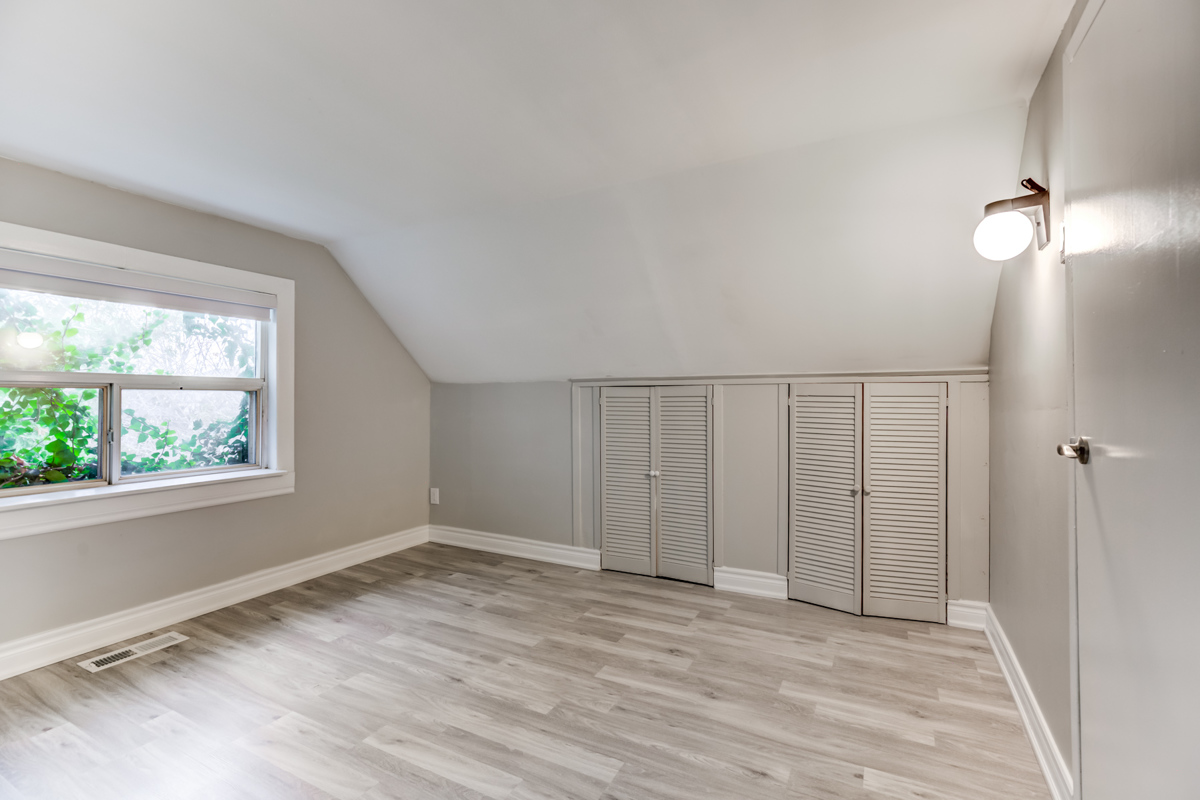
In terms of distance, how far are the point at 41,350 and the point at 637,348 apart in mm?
2854

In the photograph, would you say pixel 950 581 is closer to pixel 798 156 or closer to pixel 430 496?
pixel 798 156

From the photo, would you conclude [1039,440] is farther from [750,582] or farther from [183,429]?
[183,429]

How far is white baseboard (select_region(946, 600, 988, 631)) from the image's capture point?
274 centimetres

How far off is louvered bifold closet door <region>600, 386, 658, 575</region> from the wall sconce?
2053 mm

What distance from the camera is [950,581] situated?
280 cm

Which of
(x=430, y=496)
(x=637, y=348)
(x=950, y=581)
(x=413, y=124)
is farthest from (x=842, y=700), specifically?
(x=430, y=496)

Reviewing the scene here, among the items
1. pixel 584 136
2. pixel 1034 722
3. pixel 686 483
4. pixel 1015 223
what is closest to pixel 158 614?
pixel 686 483

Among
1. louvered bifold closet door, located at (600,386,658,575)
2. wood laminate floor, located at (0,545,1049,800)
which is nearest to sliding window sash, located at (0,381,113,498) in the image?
wood laminate floor, located at (0,545,1049,800)

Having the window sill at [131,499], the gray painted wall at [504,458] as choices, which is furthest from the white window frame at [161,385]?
the gray painted wall at [504,458]

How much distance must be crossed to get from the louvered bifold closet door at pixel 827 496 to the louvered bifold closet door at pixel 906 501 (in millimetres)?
63

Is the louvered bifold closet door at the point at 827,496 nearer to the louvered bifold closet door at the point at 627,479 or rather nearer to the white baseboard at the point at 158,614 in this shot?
the louvered bifold closet door at the point at 627,479

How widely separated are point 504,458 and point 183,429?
191 cm

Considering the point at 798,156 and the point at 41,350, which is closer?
the point at 798,156

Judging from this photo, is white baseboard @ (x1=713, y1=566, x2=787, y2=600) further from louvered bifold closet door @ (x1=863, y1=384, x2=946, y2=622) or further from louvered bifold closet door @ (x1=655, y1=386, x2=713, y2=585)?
louvered bifold closet door @ (x1=863, y1=384, x2=946, y2=622)
